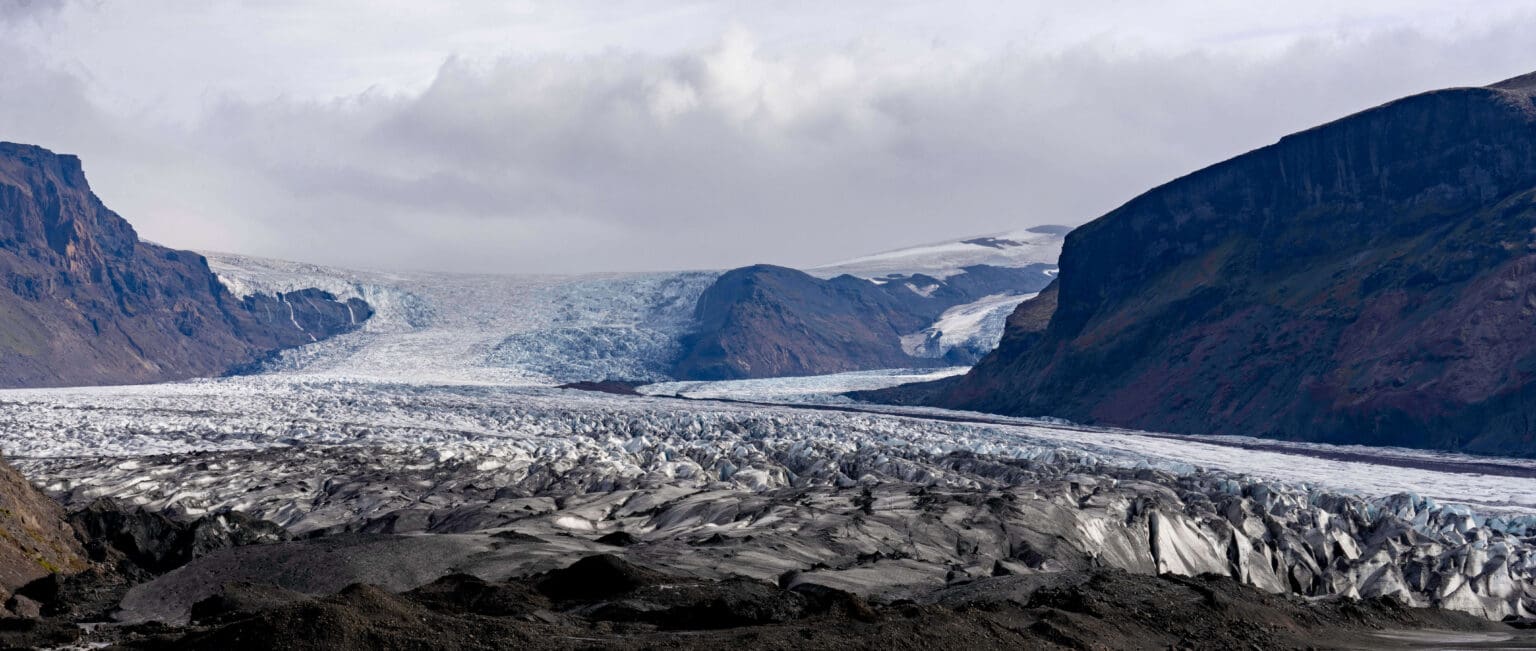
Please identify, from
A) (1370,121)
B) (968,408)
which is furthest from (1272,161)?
(968,408)

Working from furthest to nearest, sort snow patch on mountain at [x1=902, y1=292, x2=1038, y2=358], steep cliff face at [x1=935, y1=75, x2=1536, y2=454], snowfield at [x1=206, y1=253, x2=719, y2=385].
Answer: snow patch on mountain at [x1=902, y1=292, x2=1038, y2=358] → snowfield at [x1=206, y1=253, x2=719, y2=385] → steep cliff face at [x1=935, y1=75, x2=1536, y2=454]

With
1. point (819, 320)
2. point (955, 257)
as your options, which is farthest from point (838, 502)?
point (955, 257)

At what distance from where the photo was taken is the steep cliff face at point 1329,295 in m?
55.7

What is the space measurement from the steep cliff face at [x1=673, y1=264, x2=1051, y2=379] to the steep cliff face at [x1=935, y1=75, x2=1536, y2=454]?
128 feet

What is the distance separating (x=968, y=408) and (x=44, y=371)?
222 feet

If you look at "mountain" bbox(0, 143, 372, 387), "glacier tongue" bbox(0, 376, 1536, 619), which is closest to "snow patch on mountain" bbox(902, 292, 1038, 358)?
"mountain" bbox(0, 143, 372, 387)

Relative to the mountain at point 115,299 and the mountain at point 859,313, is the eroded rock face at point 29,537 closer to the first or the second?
the mountain at point 115,299

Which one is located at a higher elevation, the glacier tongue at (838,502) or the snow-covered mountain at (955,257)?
the snow-covered mountain at (955,257)

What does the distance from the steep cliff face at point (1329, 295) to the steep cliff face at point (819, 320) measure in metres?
39.1

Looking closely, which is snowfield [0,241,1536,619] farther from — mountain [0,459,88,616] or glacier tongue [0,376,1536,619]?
mountain [0,459,88,616]

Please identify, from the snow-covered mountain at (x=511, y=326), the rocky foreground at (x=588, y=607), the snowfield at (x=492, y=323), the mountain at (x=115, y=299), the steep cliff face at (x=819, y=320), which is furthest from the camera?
the steep cliff face at (x=819, y=320)

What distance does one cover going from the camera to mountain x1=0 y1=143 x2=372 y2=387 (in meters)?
116

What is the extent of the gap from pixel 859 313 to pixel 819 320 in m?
9.62

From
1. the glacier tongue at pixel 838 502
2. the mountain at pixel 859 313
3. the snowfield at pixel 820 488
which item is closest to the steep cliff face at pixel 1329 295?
the snowfield at pixel 820 488
